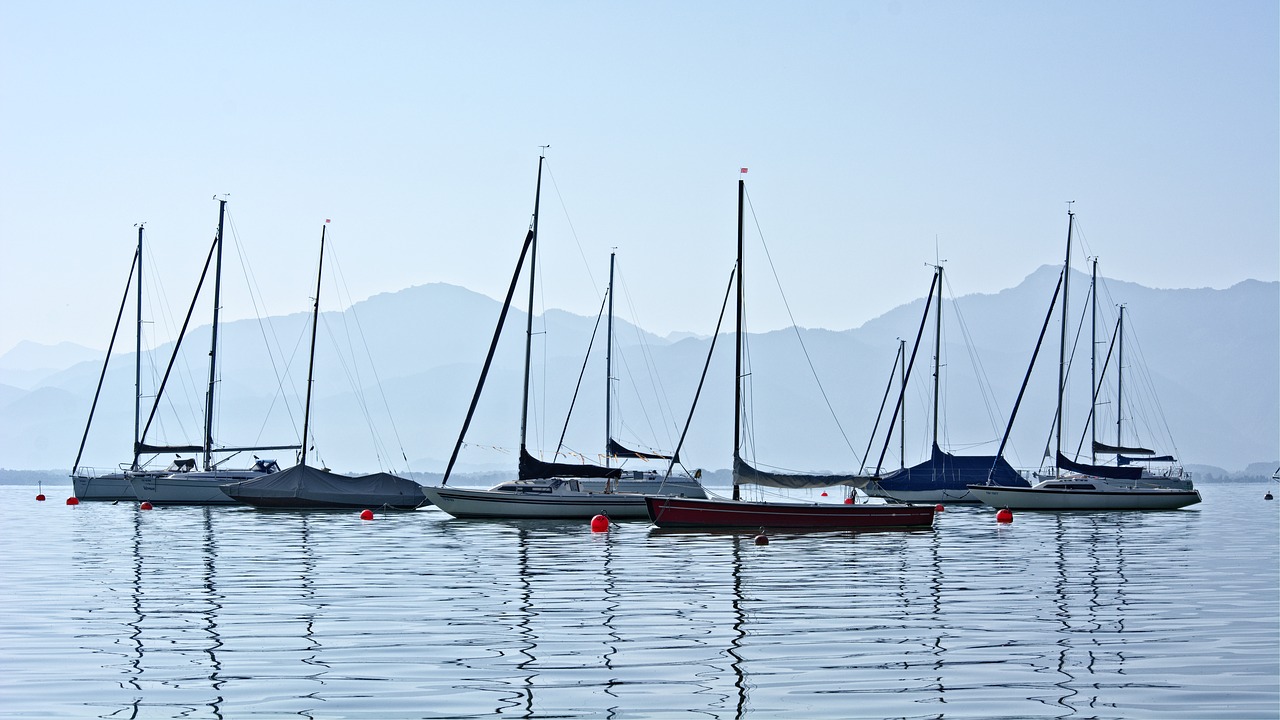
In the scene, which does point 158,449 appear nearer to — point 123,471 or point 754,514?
point 123,471

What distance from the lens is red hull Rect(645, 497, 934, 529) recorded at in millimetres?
52531

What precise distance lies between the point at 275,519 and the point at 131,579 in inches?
1385

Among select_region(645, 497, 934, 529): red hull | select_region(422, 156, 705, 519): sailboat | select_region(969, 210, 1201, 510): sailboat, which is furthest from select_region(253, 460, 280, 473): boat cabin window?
select_region(969, 210, 1201, 510): sailboat

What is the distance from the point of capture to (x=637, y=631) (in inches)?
922

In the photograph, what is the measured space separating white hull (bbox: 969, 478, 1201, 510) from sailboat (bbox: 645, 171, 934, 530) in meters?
25.4

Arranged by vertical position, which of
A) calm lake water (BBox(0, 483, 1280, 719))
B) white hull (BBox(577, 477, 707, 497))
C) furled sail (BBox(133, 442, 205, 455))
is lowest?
calm lake water (BBox(0, 483, 1280, 719))

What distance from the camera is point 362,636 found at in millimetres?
22547

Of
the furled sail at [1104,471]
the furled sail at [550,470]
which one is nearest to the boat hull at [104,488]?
the furled sail at [550,470]

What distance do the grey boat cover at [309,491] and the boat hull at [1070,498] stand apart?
3358 centimetres

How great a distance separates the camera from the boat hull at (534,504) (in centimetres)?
5962

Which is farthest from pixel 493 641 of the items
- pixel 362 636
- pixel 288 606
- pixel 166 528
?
pixel 166 528

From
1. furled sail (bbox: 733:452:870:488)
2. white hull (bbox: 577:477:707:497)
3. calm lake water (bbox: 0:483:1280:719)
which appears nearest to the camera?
calm lake water (bbox: 0:483:1280:719)

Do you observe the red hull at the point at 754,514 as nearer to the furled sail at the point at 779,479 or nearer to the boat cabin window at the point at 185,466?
the furled sail at the point at 779,479

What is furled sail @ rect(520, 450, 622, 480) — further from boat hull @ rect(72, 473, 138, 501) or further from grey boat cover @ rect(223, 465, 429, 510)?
boat hull @ rect(72, 473, 138, 501)
